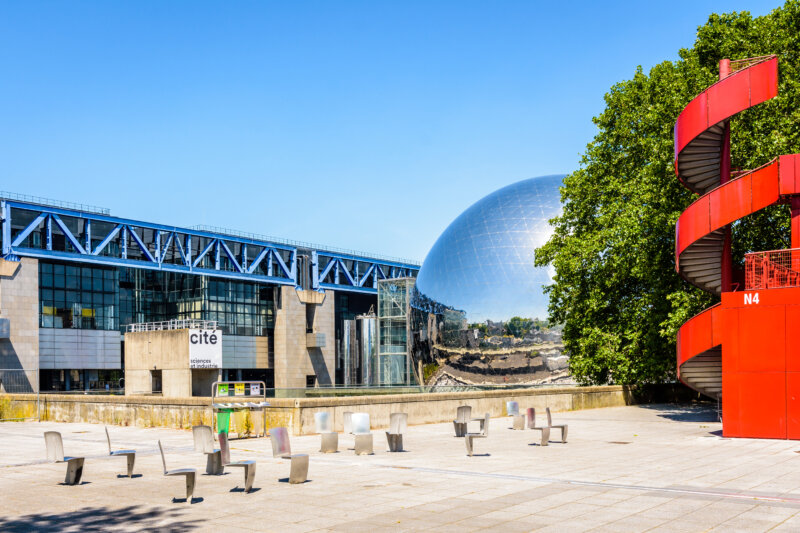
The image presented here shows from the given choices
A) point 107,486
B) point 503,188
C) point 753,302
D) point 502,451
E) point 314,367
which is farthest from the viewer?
point 314,367

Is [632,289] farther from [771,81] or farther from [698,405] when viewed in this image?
[771,81]

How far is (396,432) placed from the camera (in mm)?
18234

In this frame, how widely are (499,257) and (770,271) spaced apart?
26.3 metres

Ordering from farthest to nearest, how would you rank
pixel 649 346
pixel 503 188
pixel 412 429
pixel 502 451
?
1. pixel 503 188
2. pixel 649 346
3. pixel 412 429
4. pixel 502 451

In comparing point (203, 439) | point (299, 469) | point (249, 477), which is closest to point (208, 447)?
point (203, 439)

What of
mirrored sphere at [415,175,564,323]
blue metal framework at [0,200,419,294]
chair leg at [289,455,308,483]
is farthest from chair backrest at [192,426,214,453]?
blue metal framework at [0,200,419,294]

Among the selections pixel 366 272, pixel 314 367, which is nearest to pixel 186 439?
pixel 314 367

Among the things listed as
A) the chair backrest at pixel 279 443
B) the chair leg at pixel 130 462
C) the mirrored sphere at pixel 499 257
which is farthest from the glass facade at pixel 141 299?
the chair backrest at pixel 279 443

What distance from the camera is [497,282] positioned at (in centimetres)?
4638

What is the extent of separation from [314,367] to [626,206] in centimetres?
5181

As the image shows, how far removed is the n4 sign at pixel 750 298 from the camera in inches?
816

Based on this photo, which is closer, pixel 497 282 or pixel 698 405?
pixel 698 405

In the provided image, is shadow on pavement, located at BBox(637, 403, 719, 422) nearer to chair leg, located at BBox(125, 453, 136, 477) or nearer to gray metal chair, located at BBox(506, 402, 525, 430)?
gray metal chair, located at BBox(506, 402, 525, 430)

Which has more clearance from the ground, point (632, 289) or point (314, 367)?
point (632, 289)
